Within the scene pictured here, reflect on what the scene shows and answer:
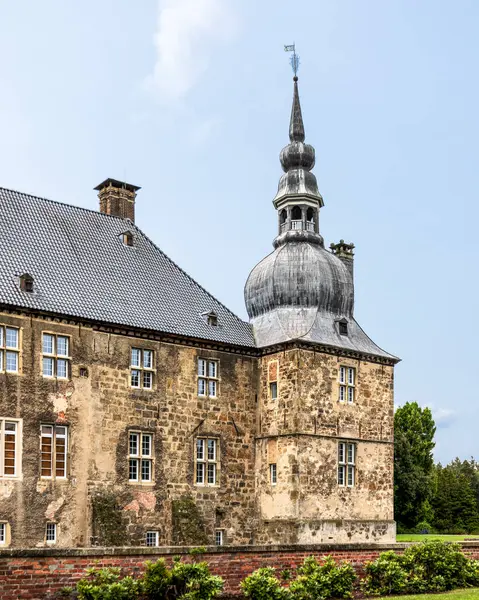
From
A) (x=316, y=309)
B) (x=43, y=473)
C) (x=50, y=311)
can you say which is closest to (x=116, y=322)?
(x=50, y=311)

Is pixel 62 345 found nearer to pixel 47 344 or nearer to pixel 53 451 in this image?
pixel 47 344

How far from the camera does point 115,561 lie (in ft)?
71.4

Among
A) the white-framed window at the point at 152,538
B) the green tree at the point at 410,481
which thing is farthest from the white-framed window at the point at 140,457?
the green tree at the point at 410,481

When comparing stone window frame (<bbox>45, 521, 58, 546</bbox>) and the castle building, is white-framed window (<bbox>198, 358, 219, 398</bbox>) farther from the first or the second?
stone window frame (<bbox>45, 521, 58, 546</bbox>)

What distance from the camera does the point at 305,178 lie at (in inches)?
1748

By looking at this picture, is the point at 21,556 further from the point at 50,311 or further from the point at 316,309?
the point at 316,309

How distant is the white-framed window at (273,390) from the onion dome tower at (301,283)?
165cm

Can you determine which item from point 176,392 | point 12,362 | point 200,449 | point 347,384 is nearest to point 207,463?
point 200,449

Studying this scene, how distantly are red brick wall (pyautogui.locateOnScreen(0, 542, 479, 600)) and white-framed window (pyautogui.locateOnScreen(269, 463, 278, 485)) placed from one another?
11959 mm

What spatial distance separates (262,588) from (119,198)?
77.4 ft

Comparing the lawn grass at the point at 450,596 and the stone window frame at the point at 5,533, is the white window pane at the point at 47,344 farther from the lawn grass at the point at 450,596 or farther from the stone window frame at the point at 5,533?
the lawn grass at the point at 450,596

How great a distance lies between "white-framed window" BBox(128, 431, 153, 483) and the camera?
35.0 meters

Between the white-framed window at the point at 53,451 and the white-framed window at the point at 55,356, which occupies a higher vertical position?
the white-framed window at the point at 55,356

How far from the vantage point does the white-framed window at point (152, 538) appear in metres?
34.8
